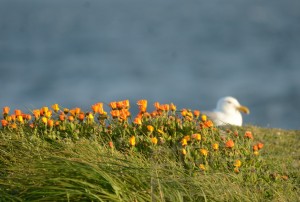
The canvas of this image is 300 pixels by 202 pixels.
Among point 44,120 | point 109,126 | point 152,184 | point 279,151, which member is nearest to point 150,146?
point 109,126

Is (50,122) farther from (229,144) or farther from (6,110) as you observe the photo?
(229,144)

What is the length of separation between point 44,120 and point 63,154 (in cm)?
155

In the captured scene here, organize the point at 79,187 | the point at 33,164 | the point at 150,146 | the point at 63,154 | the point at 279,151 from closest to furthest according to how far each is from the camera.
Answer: the point at 79,187, the point at 33,164, the point at 63,154, the point at 150,146, the point at 279,151

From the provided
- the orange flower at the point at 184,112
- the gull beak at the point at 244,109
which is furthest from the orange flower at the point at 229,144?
the gull beak at the point at 244,109

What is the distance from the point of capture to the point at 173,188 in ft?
18.2

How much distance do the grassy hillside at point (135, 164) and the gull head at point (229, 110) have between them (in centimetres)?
692

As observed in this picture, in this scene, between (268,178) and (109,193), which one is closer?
(109,193)

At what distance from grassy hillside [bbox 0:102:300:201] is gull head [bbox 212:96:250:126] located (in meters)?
6.92

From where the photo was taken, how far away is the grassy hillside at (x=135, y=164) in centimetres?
543

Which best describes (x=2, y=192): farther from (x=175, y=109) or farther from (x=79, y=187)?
(x=175, y=109)

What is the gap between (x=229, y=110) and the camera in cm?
1848

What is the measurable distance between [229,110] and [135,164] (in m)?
12.4

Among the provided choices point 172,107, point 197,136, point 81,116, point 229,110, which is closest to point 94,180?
point 197,136

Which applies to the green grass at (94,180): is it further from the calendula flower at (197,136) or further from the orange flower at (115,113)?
the orange flower at (115,113)
